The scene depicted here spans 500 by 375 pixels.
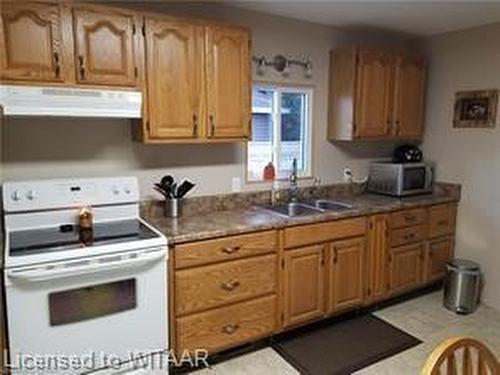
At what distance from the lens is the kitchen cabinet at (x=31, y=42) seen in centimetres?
194

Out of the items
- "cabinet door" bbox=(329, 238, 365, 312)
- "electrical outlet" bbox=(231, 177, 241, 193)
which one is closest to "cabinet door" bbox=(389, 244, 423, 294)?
"cabinet door" bbox=(329, 238, 365, 312)

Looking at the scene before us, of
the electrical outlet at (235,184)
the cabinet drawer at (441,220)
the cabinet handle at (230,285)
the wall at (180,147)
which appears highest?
the wall at (180,147)

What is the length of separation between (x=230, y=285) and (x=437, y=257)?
208 cm

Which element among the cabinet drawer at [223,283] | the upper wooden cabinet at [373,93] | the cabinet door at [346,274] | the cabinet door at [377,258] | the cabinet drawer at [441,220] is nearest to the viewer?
the cabinet drawer at [223,283]

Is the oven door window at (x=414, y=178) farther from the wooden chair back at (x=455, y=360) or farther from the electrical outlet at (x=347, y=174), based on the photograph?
the wooden chair back at (x=455, y=360)

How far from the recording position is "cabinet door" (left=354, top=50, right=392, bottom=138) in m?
3.23

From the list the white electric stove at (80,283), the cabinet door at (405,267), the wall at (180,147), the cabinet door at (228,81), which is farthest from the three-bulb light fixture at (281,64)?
the cabinet door at (405,267)

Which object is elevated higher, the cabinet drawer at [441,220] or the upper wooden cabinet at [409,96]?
the upper wooden cabinet at [409,96]

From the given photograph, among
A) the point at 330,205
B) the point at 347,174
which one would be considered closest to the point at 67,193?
the point at 330,205

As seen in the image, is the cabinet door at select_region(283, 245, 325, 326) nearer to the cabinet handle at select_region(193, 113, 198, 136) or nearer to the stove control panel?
the cabinet handle at select_region(193, 113, 198, 136)

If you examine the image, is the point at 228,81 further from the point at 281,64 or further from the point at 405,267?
the point at 405,267

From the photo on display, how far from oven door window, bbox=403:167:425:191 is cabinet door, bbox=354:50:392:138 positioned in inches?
15.8

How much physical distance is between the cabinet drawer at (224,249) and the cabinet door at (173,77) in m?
0.71

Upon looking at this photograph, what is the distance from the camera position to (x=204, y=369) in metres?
2.44
